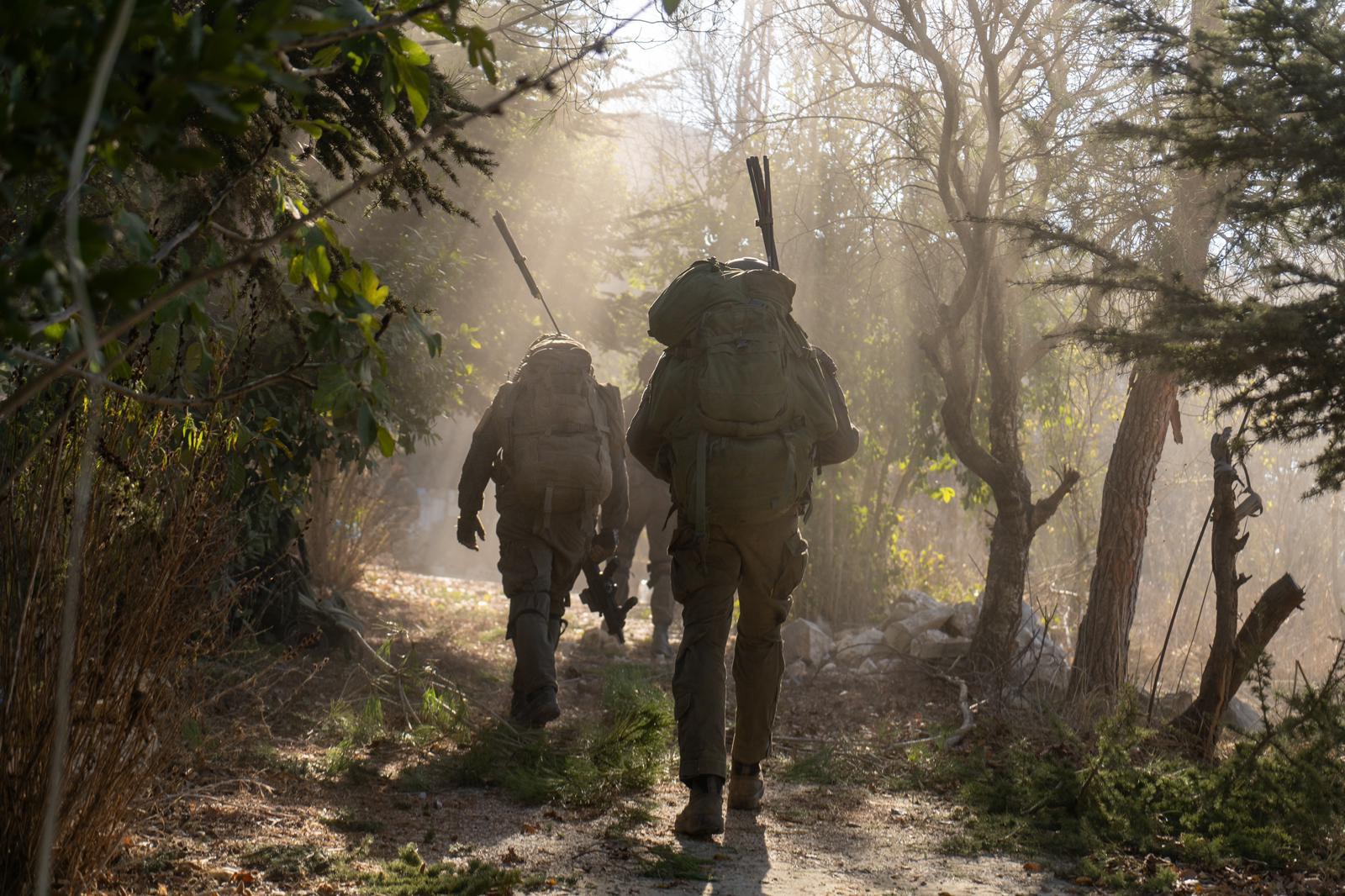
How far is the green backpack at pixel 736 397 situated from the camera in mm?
4238

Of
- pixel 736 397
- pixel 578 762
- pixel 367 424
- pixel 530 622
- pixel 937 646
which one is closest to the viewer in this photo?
pixel 367 424

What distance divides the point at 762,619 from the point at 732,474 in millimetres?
594

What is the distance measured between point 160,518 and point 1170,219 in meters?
6.33

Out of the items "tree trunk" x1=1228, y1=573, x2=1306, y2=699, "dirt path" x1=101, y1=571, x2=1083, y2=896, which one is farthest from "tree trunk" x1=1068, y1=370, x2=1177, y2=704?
"dirt path" x1=101, y1=571, x2=1083, y2=896

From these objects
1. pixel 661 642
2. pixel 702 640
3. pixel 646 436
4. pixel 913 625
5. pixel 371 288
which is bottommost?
pixel 661 642

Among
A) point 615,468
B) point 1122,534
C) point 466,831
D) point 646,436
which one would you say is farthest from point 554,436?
point 1122,534

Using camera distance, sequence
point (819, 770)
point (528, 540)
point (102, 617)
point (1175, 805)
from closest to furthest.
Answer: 1. point (102, 617)
2. point (1175, 805)
3. point (819, 770)
4. point (528, 540)

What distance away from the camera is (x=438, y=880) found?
10.6ft

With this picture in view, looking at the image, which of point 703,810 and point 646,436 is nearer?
point 703,810

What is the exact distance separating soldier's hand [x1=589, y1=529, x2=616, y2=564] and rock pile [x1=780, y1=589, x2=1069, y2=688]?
2.59 meters

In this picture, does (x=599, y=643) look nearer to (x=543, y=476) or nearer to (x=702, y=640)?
(x=543, y=476)

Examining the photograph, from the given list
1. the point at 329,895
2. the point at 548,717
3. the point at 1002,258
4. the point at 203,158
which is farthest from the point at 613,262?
the point at 203,158

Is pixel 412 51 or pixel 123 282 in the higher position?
pixel 412 51

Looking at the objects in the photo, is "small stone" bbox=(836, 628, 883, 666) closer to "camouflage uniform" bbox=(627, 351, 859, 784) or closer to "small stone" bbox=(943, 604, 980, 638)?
"small stone" bbox=(943, 604, 980, 638)
